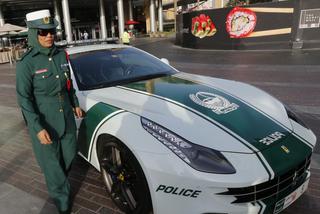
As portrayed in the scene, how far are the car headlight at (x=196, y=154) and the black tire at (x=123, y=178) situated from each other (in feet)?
1.02

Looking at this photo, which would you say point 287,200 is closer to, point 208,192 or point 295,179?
point 295,179

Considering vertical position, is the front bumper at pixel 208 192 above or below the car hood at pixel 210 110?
below

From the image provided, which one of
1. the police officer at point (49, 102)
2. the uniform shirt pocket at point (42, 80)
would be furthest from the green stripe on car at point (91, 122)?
the uniform shirt pocket at point (42, 80)

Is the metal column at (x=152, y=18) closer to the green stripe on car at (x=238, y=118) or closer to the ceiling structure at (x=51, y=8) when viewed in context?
the ceiling structure at (x=51, y=8)

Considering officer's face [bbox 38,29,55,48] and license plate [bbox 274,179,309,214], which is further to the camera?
officer's face [bbox 38,29,55,48]

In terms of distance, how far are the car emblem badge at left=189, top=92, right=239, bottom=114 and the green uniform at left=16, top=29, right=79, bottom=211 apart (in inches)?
46.1

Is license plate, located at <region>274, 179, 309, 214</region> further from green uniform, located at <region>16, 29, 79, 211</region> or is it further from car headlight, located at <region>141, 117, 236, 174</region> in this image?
green uniform, located at <region>16, 29, 79, 211</region>

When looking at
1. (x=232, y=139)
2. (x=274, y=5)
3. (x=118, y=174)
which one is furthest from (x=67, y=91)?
(x=274, y=5)

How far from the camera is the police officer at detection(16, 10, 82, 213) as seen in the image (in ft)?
7.75

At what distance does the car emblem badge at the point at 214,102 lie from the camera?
270 centimetres

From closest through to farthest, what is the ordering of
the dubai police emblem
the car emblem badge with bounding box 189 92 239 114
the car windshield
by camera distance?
the dubai police emblem, the car emblem badge with bounding box 189 92 239 114, the car windshield

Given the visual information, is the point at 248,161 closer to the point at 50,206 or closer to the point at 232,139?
the point at 232,139

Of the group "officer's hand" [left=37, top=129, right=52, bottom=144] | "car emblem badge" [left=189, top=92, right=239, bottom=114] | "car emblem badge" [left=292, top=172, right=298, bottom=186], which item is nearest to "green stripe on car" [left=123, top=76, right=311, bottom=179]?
"car emblem badge" [left=189, top=92, right=239, bottom=114]

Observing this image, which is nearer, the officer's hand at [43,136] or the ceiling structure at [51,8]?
the officer's hand at [43,136]
